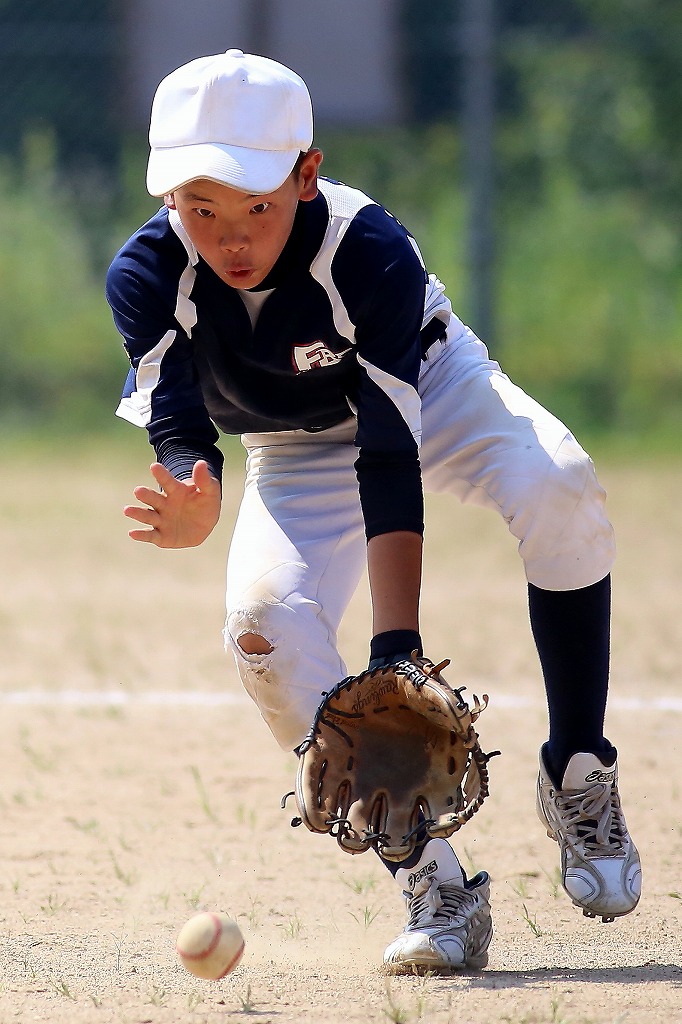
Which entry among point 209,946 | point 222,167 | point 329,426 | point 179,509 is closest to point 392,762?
point 209,946

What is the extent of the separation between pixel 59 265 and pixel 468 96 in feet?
12.1

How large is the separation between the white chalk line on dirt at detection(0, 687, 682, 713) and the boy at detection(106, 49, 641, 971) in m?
1.74

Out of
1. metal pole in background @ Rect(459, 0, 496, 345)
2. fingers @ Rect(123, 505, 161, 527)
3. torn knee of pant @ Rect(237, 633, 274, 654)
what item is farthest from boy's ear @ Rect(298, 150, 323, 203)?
metal pole in background @ Rect(459, 0, 496, 345)

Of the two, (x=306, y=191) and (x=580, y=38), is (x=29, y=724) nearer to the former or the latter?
(x=306, y=191)

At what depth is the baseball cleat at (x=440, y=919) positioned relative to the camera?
8.02 feet

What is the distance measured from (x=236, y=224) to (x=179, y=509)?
489 millimetres

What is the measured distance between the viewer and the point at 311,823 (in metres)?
2.34

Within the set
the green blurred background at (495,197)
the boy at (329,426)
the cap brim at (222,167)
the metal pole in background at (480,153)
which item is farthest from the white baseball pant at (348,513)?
the green blurred background at (495,197)

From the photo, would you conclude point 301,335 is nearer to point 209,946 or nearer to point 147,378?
point 147,378

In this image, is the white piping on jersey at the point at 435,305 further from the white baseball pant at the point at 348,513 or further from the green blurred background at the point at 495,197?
the green blurred background at the point at 495,197

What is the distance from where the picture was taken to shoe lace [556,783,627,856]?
263 cm

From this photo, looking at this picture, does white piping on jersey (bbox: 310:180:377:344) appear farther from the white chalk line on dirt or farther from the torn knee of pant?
the white chalk line on dirt

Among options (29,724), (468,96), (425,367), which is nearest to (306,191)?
(425,367)

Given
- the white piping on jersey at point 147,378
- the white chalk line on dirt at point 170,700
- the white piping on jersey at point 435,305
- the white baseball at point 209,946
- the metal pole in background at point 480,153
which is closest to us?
the white baseball at point 209,946
